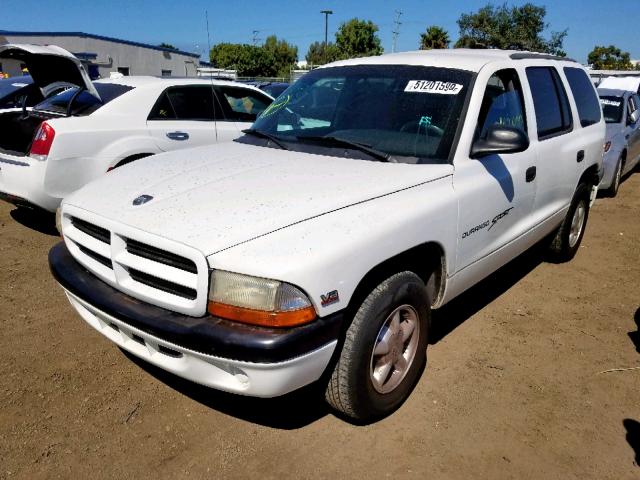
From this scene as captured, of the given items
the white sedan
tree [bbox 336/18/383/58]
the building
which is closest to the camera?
the white sedan

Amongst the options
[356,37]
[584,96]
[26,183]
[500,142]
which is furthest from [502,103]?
[356,37]

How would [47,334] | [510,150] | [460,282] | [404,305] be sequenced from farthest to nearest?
[47,334]
[460,282]
[510,150]
[404,305]

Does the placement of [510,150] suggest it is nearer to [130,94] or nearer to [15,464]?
[15,464]

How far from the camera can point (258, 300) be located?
2.05 m

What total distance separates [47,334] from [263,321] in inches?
85.6

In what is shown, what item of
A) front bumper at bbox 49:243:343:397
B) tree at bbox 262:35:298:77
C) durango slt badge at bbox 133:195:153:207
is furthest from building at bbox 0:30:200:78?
front bumper at bbox 49:243:343:397

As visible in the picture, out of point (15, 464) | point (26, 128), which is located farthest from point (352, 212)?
point (26, 128)

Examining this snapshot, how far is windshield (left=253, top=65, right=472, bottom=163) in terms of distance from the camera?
297 cm

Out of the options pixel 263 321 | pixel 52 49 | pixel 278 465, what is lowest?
pixel 278 465

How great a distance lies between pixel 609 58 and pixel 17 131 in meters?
76.0

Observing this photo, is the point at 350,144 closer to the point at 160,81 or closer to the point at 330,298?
the point at 330,298

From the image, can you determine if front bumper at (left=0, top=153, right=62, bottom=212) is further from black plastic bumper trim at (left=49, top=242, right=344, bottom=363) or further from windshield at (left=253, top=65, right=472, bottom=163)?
black plastic bumper trim at (left=49, top=242, right=344, bottom=363)

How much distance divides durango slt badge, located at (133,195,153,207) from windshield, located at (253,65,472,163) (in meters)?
1.04

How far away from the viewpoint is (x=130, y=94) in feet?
18.1
